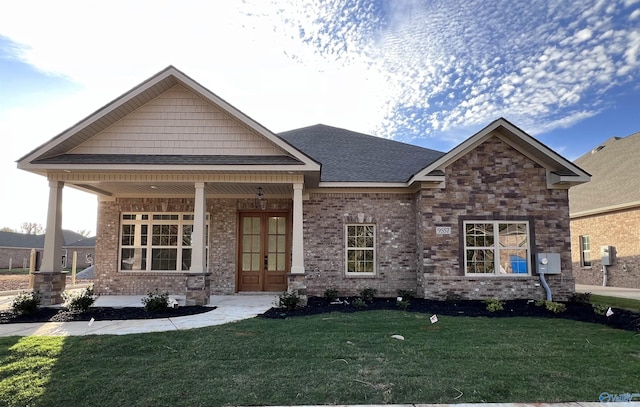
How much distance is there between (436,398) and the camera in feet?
13.6

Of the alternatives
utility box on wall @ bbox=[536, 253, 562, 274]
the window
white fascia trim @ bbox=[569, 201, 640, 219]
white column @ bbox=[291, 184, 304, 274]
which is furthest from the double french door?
the window

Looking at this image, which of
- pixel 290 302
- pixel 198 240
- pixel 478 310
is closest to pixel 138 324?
pixel 198 240

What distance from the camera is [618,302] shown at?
405 inches

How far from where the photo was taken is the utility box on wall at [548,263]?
10422mm

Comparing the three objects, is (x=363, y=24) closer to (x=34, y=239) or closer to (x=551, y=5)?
(x=551, y=5)

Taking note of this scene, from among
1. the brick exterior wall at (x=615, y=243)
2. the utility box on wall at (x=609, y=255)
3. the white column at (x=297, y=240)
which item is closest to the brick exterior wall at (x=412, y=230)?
the white column at (x=297, y=240)

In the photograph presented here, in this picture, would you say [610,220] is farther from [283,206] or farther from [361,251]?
[283,206]

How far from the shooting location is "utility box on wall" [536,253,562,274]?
34.2 ft

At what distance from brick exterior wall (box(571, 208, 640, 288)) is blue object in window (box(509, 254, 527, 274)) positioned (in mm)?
7295

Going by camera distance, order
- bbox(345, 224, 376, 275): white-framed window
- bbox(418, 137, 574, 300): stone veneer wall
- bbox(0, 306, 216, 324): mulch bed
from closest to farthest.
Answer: bbox(0, 306, 216, 324): mulch bed, bbox(418, 137, 574, 300): stone veneer wall, bbox(345, 224, 376, 275): white-framed window

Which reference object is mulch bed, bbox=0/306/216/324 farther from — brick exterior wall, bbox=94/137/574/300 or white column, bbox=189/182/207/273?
brick exterior wall, bbox=94/137/574/300

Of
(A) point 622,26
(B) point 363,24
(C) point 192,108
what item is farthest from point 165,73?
(A) point 622,26

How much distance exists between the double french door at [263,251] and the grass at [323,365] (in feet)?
16.4

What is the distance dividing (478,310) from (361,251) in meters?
3.78
